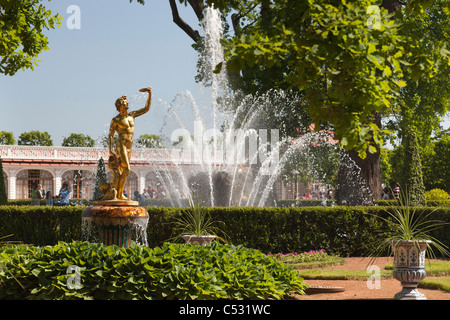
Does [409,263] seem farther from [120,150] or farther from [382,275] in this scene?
[120,150]

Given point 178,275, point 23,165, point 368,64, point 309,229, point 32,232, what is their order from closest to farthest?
point 368,64 → point 178,275 → point 309,229 → point 32,232 → point 23,165

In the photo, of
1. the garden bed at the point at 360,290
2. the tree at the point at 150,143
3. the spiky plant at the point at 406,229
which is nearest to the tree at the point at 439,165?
the tree at the point at 150,143

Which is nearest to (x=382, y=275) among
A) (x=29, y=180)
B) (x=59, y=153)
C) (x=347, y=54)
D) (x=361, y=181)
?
(x=347, y=54)

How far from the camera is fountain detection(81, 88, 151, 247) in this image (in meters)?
9.12

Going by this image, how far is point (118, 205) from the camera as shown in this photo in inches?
362

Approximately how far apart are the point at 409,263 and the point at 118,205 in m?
4.10

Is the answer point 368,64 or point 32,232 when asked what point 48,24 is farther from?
point 368,64

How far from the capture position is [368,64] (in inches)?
231

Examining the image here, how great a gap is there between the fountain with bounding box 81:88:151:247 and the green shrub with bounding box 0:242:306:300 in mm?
1382

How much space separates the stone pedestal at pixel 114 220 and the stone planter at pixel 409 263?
3.64 meters

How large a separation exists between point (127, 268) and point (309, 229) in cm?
742

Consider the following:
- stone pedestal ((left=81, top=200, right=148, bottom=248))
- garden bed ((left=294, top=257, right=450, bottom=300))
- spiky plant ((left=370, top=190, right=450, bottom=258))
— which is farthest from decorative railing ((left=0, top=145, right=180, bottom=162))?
stone pedestal ((left=81, top=200, right=148, bottom=248))

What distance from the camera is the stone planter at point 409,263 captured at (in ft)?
26.4
